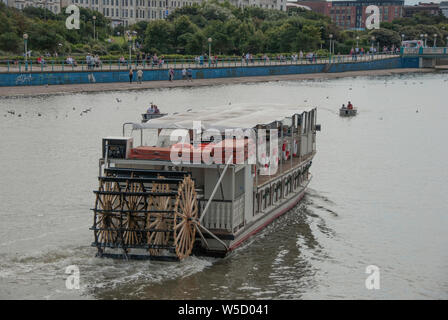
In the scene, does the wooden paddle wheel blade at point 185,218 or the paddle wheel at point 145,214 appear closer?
the wooden paddle wheel blade at point 185,218

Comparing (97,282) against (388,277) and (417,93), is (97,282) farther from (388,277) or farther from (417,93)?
(417,93)

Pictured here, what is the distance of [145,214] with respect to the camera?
76.9ft

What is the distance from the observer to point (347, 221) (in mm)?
30500

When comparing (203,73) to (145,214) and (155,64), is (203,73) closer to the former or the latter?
(155,64)

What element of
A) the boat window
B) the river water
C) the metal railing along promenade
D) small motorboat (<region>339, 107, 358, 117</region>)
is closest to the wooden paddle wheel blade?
the river water

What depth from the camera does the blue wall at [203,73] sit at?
244 ft

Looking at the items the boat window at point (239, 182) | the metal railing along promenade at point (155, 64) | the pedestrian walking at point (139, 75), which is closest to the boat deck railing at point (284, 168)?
the boat window at point (239, 182)

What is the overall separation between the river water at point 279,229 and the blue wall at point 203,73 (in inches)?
640

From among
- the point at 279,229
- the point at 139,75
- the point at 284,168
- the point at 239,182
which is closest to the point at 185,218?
the point at 239,182

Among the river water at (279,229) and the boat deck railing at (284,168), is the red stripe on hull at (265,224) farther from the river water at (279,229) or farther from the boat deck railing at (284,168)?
the boat deck railing at (284,168)

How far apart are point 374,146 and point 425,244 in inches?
947
